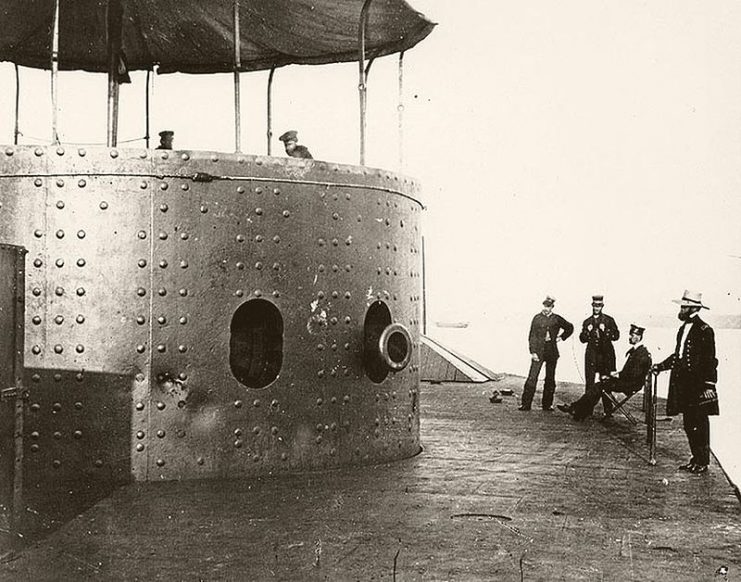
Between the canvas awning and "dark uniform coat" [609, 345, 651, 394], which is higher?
the canvas awning

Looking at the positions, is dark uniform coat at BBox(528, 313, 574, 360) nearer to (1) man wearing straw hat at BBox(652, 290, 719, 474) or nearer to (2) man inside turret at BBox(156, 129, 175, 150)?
(1) man wearing straw hat at BBox(652, 290, 719, 474)

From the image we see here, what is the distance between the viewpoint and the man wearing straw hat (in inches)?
316

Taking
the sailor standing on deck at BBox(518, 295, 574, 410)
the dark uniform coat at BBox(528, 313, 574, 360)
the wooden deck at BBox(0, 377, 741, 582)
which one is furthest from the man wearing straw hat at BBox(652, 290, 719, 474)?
the dark uniform coat at BBox(528, 313, 574, 360)

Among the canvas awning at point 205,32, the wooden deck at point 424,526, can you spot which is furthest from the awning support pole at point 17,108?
the wooden deck at point 424,526

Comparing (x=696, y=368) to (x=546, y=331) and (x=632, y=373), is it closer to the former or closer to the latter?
(x=632, y=373)

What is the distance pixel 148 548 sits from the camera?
16.6 ft

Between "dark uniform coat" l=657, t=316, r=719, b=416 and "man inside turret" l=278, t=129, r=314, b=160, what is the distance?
4.00 m

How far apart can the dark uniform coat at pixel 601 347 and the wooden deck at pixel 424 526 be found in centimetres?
415

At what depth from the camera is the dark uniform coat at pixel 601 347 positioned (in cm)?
1286

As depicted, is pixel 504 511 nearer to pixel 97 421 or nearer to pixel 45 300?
pixel 97 421

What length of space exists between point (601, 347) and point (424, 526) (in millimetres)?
7806

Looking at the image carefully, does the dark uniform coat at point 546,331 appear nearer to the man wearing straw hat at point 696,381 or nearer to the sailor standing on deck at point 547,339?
→ the sailor standing on deck at point 547,339

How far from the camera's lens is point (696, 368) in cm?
812

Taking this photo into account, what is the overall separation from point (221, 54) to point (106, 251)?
4.93m
